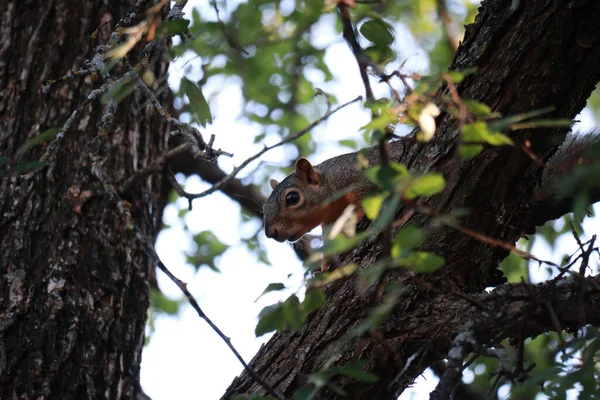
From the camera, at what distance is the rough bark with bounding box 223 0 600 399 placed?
6.94 ft

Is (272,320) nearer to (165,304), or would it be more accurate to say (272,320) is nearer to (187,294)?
(187,294)

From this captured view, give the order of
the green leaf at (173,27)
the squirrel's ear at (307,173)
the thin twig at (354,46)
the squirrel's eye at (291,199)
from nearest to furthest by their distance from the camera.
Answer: the thin twig at (354,46) → the green leaf at (173,27) → the squirrel's eye at (291,199) → the squirrel's ear at (307,173)

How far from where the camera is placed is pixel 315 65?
16.2 feet

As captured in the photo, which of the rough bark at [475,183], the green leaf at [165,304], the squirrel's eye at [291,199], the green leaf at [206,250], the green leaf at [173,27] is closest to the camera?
the green leaf at [173,27]

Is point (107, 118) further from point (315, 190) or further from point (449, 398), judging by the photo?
point (315, 190)

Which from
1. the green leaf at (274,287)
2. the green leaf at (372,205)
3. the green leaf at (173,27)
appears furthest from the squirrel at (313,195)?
the green leaf at (372,205)

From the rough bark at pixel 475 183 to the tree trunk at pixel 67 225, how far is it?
738 millimetres

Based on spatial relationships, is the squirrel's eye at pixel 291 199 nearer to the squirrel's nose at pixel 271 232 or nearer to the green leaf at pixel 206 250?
the squirrel's nose at pixel 271 232

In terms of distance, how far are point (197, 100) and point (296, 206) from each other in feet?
5.38

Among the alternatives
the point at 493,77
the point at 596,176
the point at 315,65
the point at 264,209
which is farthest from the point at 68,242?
the point at 315,65

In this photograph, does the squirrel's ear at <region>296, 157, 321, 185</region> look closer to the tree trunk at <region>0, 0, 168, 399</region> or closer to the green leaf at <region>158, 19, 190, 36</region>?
the tree trunk at <region>0, 0, 168, 399</region>

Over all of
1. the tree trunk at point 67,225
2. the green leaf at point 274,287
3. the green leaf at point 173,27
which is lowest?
the green leaf at point 274,287

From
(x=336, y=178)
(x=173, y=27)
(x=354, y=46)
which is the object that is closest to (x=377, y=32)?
(x=354, y=46)

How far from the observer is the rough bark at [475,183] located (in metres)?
2.12
